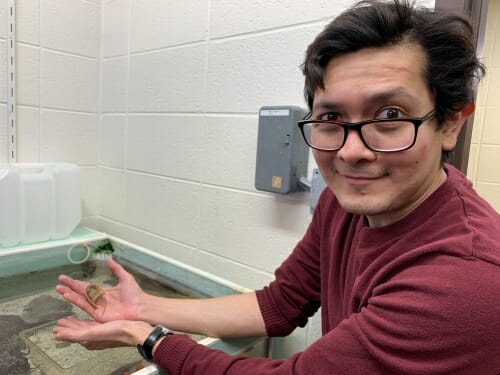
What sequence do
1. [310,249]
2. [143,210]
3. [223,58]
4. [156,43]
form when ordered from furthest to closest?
[143,210] < [156,43] < [223,58] < [310,249]

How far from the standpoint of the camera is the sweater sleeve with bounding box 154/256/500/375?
0.50 metres

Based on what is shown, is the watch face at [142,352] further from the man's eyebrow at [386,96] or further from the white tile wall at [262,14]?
the white tile wall at [262,14]

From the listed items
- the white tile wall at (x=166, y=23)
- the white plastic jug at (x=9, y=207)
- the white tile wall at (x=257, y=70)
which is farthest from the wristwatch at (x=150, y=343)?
the white tile wall at (x=166, y=23)

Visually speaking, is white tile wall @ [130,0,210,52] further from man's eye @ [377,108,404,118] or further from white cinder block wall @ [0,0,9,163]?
man's eye @ [377,108,404,118]

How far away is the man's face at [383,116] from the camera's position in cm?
60

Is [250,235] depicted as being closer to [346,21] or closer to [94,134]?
[346,21]

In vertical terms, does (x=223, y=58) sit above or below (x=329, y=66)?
above

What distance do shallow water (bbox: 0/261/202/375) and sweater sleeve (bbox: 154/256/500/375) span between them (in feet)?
1.41

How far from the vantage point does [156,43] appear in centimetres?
149

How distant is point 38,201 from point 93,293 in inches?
27.3

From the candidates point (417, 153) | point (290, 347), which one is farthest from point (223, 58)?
point (290, 347)

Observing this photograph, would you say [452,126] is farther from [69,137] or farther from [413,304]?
[69,137]

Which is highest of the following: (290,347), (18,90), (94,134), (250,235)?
(18,90)

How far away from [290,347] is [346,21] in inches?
37.6
